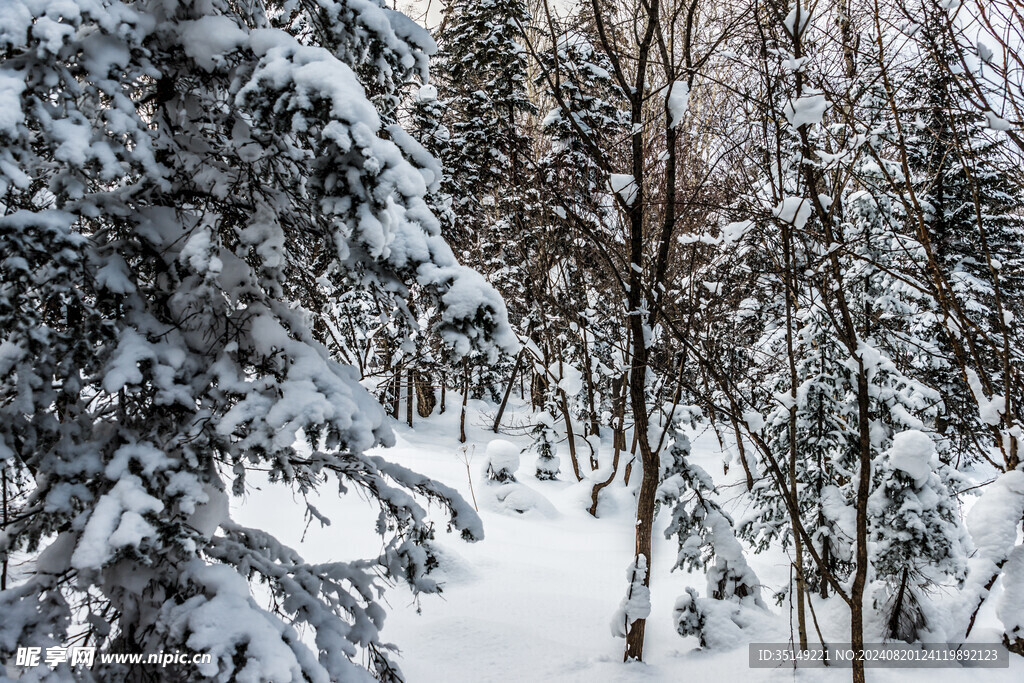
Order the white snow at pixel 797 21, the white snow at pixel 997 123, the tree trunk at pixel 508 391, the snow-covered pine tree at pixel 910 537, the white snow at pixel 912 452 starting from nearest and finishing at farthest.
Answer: the white snow at pixel 997 123
the white snow at pixel 797 21
the white snow at pixel 912 452
the snow-covered pine tree at pixel 910 537
the tree trunk at pixel 508 391

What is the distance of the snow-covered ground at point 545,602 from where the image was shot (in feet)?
16.3

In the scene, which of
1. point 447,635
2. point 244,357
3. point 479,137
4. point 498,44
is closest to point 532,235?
point 479,137

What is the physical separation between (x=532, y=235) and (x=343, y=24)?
9313 mm

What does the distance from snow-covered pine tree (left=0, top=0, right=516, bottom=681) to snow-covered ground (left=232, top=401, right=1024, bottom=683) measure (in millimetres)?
636

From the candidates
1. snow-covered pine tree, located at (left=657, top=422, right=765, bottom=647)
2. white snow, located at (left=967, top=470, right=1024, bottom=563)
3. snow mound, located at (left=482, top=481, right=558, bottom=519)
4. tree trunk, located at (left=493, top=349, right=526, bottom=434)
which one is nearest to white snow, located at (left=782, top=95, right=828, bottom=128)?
white snow, located at (left=967, top=470, right=1024, bottom=563)

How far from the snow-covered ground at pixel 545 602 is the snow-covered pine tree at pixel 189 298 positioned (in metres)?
0.64

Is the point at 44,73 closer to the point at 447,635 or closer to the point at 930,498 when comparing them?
the point at 447,635

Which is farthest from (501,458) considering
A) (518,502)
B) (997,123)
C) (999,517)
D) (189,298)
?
(997,123)

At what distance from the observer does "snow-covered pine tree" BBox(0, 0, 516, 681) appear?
6.72 feet

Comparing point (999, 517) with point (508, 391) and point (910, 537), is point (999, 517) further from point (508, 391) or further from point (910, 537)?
point (508, 391)

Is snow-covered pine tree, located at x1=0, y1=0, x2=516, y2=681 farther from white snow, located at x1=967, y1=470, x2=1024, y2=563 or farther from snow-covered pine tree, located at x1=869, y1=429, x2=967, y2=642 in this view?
snow-covered pine tree, located at x1=869, y1=429, x2=967, y2=642

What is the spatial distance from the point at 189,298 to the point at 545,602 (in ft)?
17.4

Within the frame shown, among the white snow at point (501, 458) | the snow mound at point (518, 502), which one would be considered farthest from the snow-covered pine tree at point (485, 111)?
the snow mound at point (518, 502)

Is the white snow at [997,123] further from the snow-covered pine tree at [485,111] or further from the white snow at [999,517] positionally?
the snow-covered pine tree at [485,111]
